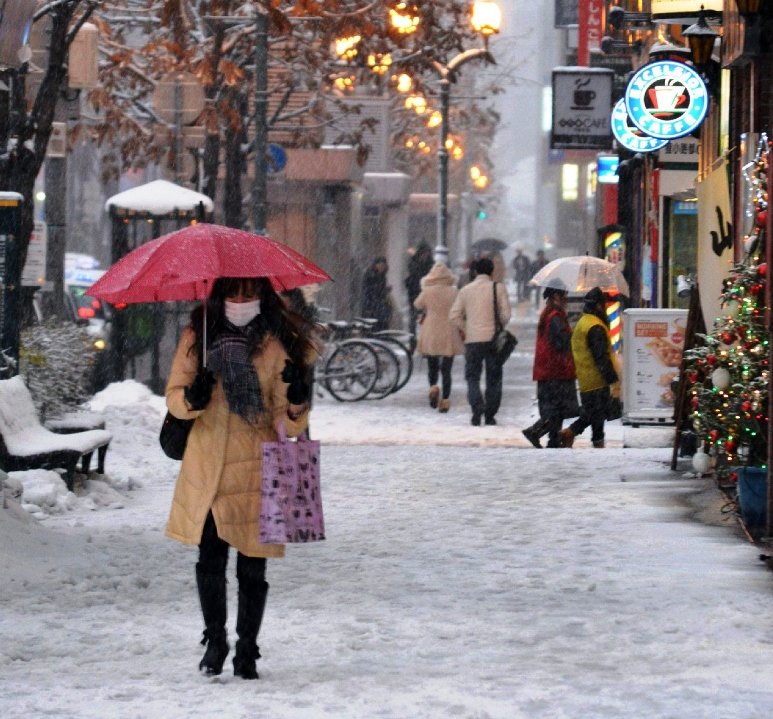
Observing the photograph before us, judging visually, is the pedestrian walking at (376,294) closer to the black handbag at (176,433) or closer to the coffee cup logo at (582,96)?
the coffee cup logo at (582,96)

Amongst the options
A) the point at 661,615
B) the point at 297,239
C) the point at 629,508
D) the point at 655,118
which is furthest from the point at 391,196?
the point at 661,615

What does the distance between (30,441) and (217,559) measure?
568 cm

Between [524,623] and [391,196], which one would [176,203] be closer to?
[524,623]

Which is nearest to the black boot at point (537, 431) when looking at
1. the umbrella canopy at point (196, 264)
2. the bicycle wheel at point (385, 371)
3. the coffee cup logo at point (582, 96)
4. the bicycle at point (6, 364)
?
the bicycle at point (6, 364)

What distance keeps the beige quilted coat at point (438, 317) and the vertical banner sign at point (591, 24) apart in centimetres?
785

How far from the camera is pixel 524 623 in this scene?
26.9ft

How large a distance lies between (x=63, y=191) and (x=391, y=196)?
28.7 m

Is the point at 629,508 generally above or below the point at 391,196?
below

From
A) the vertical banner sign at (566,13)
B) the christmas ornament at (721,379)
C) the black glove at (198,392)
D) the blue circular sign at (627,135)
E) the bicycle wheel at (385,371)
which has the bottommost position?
the bicycle wheel at (385,371)

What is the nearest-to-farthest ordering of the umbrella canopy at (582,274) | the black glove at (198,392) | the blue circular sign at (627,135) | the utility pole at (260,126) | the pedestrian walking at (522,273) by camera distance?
the black glove at (198,392), the umbrella canopy at (582,274), the blue circular sign at (627,135), the utility pole at (260,126), the pedestrian walking at (522,273)

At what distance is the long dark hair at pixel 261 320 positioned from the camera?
22.8 ft

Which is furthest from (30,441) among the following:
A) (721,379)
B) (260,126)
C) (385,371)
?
(385,371)

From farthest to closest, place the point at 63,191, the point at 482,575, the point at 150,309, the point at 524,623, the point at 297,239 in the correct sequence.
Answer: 1. the point at 297,239
2. the point at 150,309
3. the point at 63,191
4. the point at 482,575
5. the point at 524,623

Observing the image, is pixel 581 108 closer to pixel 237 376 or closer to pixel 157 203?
pixel 157 203
